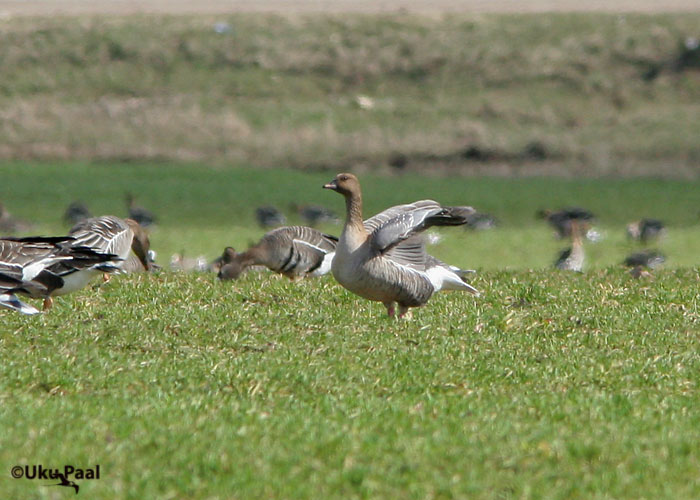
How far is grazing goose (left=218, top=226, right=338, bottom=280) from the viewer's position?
15508 millimetres

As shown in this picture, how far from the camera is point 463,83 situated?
51219mm

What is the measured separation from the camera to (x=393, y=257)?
1125cm

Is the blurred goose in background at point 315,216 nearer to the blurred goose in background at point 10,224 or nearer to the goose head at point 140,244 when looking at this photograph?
the blurred goose in background at point 10,224

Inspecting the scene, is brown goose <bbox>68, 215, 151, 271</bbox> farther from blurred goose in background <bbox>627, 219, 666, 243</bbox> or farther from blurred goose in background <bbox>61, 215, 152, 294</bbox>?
blurred goose in background <bbox>627, 219, 666, 243</bbox>

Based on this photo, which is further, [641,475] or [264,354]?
[264,354]

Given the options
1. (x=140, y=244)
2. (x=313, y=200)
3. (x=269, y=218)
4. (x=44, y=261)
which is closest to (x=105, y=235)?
(x=140, y=244)

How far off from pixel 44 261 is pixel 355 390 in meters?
3.96

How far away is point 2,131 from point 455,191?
1862cm

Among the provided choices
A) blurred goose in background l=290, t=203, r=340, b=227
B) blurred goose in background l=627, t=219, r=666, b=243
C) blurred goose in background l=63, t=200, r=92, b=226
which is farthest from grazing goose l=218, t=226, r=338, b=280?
blurred goose in background l=290, t=203, r=340, b=227

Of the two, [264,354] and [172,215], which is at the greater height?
[172,215]

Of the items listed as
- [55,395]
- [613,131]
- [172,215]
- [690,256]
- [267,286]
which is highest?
[613,131]

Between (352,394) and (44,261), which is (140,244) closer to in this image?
(44,261)

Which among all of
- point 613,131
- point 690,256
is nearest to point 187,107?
point 613,131

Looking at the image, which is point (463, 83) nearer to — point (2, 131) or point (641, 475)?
point (2, 131)
